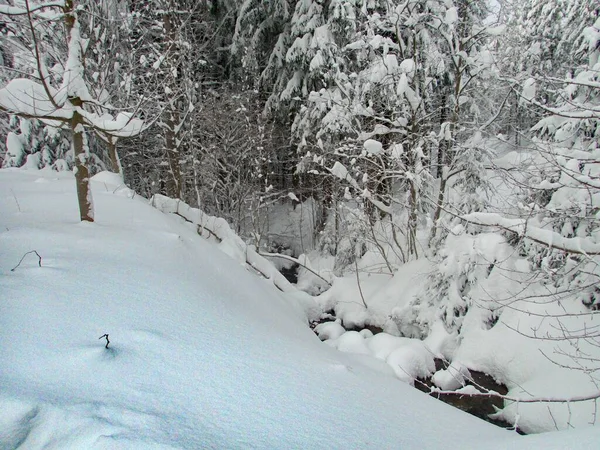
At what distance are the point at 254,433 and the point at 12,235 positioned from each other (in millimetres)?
3207

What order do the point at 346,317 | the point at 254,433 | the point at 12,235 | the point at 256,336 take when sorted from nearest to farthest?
1. the point at 254,433
2. the point at 256,336
3. the point at 12,235
4. the point at 346,317

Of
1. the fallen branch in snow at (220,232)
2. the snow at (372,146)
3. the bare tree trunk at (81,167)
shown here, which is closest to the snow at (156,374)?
the bare tree trunk at (81,167)

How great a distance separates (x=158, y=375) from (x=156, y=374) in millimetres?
13

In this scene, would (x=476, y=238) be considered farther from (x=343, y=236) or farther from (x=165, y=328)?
(x=165, y=328)

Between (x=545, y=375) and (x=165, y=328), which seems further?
(x=545, y=375)

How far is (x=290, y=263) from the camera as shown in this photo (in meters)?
13.7

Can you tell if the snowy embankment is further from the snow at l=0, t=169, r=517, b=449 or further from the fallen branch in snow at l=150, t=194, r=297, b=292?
the fallen branch in snow at l=150, t=194, r=297, b=292

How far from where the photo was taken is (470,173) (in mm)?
7551

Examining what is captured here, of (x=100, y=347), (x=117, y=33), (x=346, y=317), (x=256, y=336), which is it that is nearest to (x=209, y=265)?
(x=256, y=336)

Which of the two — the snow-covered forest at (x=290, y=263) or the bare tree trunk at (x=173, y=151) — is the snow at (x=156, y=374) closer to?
the snow-covered forest at (x=290, y=263)

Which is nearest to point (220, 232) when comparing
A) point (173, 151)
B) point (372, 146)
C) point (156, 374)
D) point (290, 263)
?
point (372, 146)

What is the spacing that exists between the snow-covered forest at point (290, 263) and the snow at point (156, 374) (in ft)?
0.04

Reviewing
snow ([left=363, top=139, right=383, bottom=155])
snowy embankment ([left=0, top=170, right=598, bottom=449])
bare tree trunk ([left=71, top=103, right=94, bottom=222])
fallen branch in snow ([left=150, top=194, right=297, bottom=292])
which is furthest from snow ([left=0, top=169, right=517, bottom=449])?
snow ([left=363, top=139, right=383, bottom=155])

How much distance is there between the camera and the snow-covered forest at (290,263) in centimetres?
175
